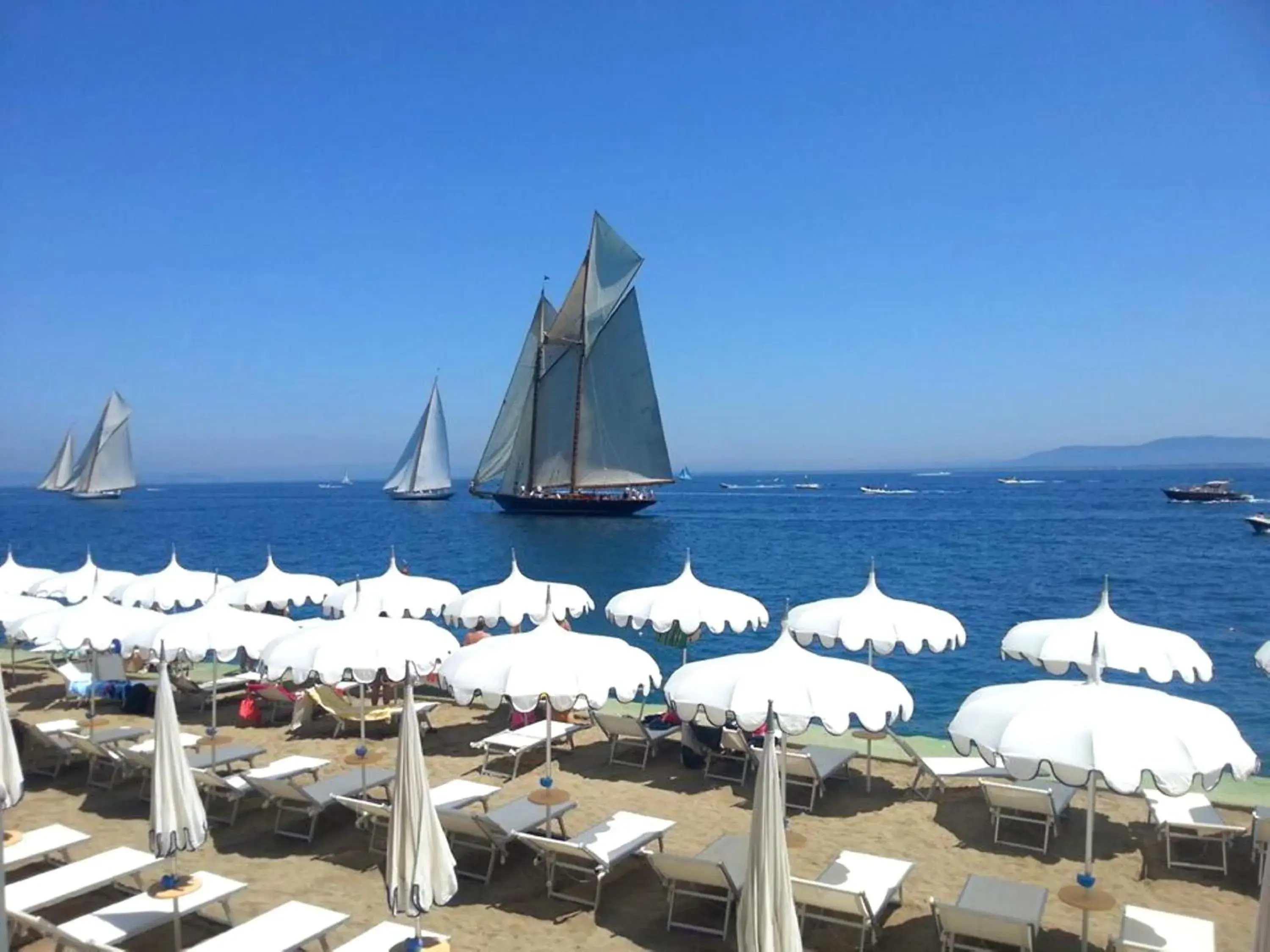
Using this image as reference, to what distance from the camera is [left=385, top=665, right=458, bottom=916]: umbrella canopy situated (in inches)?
221

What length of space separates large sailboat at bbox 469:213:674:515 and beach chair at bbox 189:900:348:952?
207 feet

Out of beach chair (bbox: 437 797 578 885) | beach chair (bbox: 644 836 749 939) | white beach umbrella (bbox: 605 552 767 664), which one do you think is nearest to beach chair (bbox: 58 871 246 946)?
beach chair (bbox: 437 797 578 885)

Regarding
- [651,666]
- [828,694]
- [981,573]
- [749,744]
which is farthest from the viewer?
[981,573]

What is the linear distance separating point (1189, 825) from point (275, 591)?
43.2 ft

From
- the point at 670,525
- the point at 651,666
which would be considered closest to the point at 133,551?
the point at 670,525

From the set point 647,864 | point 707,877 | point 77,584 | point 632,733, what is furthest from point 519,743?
point 77,584

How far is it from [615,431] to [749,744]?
61.6 metres

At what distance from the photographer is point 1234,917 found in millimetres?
6867

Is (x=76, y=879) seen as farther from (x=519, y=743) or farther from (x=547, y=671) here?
(x=519, y=743)

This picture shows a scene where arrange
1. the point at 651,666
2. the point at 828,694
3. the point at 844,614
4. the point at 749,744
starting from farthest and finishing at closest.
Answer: the point at 844,614 < the point at 749,744 < the point at 651,666 < the point at 828,694

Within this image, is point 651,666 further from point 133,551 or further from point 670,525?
point 670,525

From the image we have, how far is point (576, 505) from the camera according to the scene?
78.1m

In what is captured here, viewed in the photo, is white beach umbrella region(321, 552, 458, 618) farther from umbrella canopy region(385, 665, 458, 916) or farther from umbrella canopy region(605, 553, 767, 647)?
umbrella canopy region(385, 665, 458, 916)

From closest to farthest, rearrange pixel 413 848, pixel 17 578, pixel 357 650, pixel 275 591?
pixel 413 848
pixel 357 650
pixel 275 591
pixel 17 578
